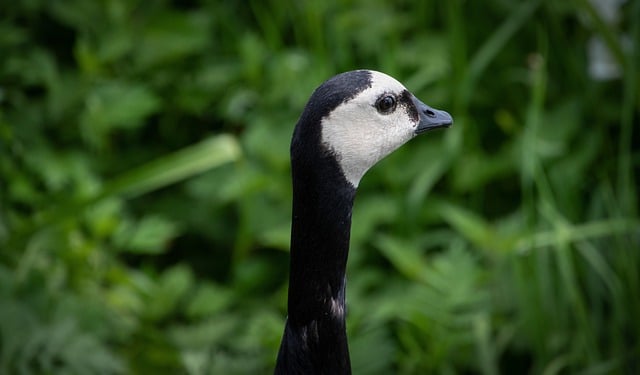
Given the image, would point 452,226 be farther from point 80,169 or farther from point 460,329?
point 80,169

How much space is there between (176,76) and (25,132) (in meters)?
0.38

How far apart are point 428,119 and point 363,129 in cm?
12

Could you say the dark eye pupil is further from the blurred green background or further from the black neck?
the blurred green background

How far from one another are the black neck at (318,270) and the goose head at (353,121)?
1 cm

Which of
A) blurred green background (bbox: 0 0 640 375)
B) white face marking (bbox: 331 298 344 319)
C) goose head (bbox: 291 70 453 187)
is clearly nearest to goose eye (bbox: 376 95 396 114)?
goose head (bbox: 291 70 453 187)

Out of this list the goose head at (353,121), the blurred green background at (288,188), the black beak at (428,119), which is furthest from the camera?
the blurred green background at (288,188)

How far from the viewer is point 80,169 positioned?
6.45 feet

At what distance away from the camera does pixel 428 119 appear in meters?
1.17

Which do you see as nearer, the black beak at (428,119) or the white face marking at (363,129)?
the white face marking at (363,129)

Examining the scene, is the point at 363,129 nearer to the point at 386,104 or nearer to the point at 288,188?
the point at 386,104

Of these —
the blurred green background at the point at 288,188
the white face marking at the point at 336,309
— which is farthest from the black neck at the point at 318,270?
the blurred green background at the point at 288,188

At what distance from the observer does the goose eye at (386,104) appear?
1.09m

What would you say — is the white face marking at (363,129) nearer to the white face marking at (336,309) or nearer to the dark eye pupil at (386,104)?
the dark eye pupil at (386,104)

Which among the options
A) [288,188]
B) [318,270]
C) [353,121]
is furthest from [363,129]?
[288,188]
